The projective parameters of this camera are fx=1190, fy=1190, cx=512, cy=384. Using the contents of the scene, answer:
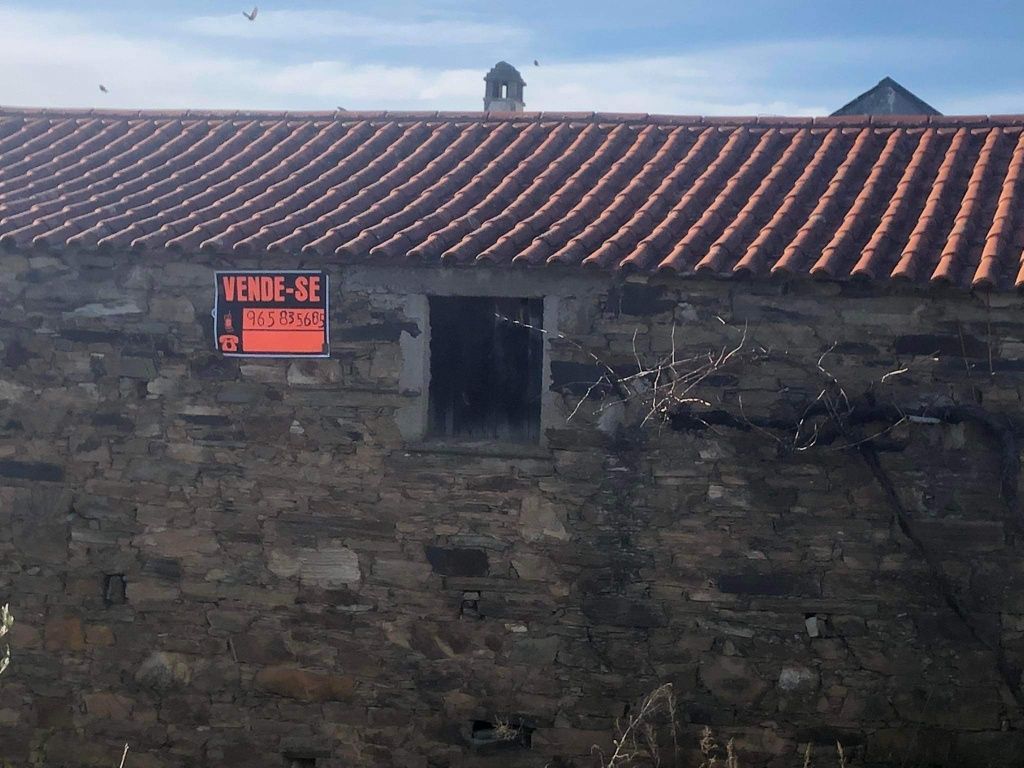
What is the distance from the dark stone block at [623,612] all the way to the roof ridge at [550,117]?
11.6 ft

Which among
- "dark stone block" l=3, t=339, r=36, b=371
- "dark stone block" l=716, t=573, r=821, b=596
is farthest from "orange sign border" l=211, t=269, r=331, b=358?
"dark stone block" l=716, t=573, r=821, b=596

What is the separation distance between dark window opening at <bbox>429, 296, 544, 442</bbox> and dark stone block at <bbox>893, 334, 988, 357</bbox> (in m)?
1.94

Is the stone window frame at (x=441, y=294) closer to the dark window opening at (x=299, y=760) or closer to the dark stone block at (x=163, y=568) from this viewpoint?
the dark stone block at (x=163, y=568)

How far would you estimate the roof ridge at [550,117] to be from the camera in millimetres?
7902

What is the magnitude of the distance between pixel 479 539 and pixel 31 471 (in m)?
2.84

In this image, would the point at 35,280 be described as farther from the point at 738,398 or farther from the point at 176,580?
the point at 738,398

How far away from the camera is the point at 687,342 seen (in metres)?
6.31

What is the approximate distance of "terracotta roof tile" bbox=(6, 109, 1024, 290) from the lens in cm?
636

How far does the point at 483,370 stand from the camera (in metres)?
6.76

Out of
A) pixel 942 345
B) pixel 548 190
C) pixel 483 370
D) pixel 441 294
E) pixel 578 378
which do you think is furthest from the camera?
pixel 548 190

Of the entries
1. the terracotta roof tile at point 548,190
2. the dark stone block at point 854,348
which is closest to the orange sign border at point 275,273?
the terracotta roof tile at point 548,190

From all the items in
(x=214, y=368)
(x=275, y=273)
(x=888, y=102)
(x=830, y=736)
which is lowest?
(x=830, y=736)

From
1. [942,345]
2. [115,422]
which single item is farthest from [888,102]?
[115,422]

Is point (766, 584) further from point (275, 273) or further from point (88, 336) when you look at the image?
point (88, 336)
